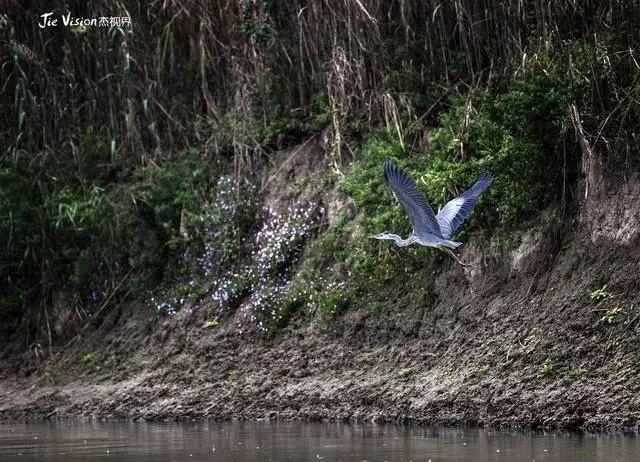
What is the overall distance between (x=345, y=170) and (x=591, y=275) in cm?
365

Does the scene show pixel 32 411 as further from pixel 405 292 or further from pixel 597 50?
pixel 597 50

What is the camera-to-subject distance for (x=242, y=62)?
13.9 meters

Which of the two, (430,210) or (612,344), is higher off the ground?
(430,210)

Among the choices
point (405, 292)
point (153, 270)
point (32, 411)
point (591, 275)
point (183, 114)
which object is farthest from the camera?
point (183, 114)

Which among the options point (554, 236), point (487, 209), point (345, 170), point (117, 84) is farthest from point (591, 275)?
point (117, 84)

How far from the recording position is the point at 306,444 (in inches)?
330

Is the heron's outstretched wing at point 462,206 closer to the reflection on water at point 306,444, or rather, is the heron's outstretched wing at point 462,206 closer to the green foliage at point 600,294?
the green foliage at point 600,294

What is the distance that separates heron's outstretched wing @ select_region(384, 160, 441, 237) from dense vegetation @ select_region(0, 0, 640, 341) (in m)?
1.00

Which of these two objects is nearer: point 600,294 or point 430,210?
point 600,294

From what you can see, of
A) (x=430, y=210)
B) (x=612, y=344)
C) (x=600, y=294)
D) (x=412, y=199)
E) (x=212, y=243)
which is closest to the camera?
(x=612, y=344)

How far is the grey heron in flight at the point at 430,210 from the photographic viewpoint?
30.7 ft

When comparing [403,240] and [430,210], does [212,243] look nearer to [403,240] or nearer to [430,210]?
[403,240]

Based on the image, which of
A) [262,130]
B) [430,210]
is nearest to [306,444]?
[430,210]

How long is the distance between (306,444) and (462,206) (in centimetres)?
264
